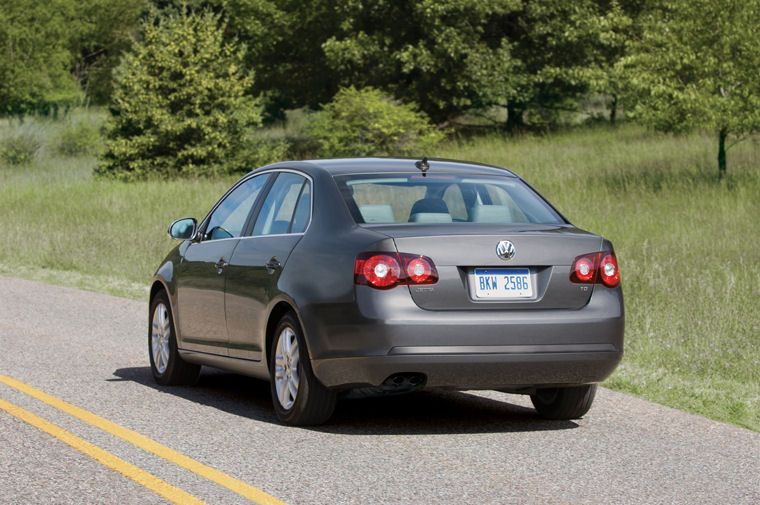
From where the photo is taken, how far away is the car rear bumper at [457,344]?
21.2ft

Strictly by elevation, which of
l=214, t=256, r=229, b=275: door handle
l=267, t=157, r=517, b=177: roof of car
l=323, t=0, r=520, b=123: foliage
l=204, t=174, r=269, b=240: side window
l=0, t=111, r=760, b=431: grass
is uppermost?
l=323, t=0, r=520, b=123: foliage

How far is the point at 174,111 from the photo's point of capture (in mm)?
39000

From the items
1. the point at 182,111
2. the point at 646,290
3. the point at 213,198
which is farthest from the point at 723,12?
the point at 182,111

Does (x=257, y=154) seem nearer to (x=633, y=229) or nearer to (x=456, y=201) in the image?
(x=633, y=229)

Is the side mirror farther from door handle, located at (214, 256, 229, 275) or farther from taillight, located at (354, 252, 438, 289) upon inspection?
taillight, located at (354, 252, 438, 289)

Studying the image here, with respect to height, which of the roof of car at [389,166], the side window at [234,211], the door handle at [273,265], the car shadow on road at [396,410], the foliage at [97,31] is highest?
the foliage at [97,31]

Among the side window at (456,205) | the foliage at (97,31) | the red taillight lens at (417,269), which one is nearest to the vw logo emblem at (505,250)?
the red taillight lens at (417,269)

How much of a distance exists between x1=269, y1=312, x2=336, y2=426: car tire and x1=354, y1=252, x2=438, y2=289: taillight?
2.32 ft

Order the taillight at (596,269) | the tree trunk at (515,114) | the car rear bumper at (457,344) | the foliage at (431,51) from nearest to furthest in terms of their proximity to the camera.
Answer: the car rear bumper at (457,344) < the taillight at (596,269) < the foliage at (431,51) < the tree trunk at (515,114)

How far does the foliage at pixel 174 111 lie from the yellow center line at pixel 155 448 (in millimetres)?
30130

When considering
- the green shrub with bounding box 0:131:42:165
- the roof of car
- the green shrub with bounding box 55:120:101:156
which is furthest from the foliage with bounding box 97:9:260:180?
the roof of car

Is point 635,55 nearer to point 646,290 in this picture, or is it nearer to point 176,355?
point 646,290

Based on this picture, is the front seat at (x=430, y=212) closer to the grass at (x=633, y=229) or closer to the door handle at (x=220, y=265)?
the door handle at (x=220, y=265)

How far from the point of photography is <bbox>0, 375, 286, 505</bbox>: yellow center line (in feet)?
17.6
